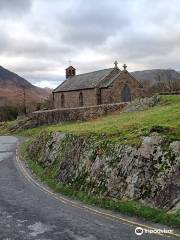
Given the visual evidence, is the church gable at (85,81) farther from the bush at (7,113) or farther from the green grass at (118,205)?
the green grass at (118,205)

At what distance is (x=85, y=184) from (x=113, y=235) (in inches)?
278

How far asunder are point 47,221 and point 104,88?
49.3 m

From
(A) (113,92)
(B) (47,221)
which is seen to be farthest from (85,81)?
(B) (47,221)

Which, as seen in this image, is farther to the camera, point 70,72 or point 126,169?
point 70,72

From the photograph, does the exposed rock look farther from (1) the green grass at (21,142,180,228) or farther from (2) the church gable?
(2) the church gable

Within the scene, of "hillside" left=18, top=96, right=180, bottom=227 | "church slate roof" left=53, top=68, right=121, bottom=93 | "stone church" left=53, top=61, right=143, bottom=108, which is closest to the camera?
"hillside" left=18, top=96, right=180, bottom=227

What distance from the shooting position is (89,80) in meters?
68.6

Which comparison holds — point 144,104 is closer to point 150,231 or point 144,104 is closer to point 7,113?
point 150,231

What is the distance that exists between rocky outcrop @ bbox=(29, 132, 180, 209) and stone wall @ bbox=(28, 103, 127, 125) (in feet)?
85.9

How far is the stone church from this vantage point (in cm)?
6378

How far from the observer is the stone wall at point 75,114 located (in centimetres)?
5088

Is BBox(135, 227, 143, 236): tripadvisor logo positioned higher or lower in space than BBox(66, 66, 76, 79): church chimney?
lower

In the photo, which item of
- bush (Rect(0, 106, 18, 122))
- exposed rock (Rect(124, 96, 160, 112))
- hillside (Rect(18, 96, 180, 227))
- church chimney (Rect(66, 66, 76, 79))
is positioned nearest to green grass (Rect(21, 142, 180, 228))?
hillside (Rect(18, 96, 180, 227))

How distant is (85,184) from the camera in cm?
2028
